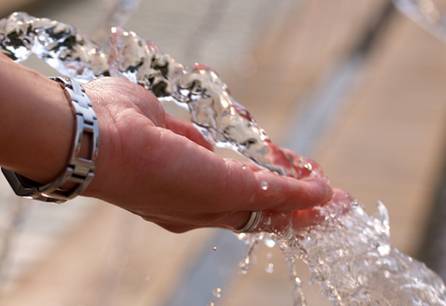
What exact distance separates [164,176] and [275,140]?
9.94 feet

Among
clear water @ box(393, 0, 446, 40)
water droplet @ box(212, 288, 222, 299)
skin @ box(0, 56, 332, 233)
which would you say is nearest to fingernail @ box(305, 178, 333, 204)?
skin @ box(0, 56, 332, 233)

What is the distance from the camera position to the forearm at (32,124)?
1.16 metres

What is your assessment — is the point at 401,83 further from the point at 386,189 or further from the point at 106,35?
the point at 106,35

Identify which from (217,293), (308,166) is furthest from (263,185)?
(217,293)

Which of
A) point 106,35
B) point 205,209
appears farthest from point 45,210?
point 205,209

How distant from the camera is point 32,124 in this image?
1175 millimetres

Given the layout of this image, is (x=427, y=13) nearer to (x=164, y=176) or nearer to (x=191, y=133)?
(x=191, y=133)

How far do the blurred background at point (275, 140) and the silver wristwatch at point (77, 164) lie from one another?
0.63m

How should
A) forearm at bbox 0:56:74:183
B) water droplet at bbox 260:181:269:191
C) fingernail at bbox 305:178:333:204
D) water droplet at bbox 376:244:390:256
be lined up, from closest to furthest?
A: 1. forearm at bbox 0:56:74:183
2. water droplet at bbox 260:181:269:191
3. fingernail at bbox 305:178:333:204
4. water droplet at bbox 376:244:390:256

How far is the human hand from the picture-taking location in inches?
49.5

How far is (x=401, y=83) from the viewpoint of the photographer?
5141mm

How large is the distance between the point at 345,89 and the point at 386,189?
1436 millimetres

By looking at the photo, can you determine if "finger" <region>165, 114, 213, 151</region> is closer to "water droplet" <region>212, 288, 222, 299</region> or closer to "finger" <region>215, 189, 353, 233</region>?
"finger" <region>215, 189, 353, 233</region>

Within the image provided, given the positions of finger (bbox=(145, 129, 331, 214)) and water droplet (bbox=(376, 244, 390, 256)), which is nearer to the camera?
finger (bbox=(145, 129, 331, 214))
